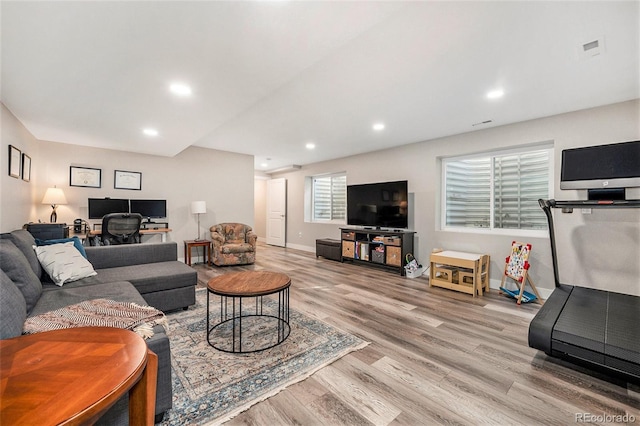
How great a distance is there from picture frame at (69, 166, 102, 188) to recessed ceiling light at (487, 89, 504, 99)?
602 cm

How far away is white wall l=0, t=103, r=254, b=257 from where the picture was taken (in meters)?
3.46

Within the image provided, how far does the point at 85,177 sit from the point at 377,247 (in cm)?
528

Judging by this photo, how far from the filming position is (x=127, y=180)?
5043mm

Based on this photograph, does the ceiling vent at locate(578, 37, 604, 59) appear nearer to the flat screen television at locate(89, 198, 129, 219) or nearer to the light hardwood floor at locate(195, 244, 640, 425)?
the light hardwood floor at locate(195, 244, 640, 425)

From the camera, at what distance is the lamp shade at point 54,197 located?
408 cm

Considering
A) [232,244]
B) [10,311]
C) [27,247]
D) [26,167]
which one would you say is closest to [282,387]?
[10,311]

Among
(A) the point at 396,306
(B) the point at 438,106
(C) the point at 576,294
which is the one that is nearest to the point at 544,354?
(C) the point at 576,294

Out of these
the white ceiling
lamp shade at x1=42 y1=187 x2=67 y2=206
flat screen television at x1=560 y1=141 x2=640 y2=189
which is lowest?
lamp shade at x1=42 y1=187 x2=67 y2=206

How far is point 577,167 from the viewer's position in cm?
306

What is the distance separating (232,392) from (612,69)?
3977mm

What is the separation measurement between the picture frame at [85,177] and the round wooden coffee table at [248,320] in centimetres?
377

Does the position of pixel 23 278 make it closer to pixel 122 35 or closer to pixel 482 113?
pixel 122 35

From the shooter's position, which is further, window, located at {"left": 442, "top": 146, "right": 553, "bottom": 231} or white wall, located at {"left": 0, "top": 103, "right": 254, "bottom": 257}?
window, located at {"left": 442, "top": 146, "right": 553, "bottom": 231}

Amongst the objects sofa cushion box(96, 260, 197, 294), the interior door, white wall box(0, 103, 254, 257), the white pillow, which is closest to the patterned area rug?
sofa cushion box(96, 260, 197, 294)
